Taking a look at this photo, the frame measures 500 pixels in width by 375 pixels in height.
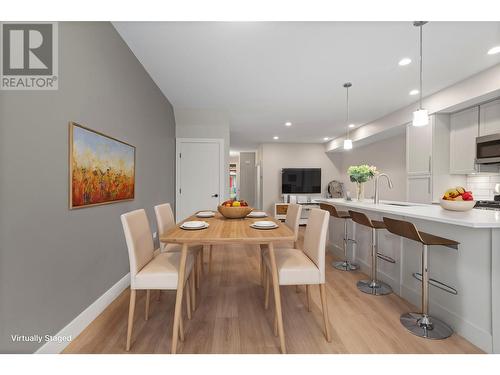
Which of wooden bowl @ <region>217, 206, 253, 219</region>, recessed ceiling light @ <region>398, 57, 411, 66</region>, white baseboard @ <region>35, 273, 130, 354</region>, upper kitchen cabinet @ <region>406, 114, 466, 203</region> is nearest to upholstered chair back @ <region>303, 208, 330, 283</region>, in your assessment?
wooden bowl @ <region>217, 206, 253, 219</region>

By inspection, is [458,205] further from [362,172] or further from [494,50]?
[494,50]

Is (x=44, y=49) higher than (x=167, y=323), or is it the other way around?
(x=44, y=49)

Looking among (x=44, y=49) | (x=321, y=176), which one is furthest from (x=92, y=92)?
(x=321, y=176)

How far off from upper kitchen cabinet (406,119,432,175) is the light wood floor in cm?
244

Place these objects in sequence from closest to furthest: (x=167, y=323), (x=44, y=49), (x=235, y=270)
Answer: (x=44, y=49), (x=167, y=323), (x=235, y=270)

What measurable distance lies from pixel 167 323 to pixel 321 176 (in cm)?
642

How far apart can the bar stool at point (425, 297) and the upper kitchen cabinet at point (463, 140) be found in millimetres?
2298

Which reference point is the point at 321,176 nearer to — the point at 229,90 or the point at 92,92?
the point at 229,90

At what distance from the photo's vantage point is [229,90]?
11.4 feet

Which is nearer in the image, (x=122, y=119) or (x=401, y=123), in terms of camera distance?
(x=122, y=119)

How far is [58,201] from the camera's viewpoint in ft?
5.01

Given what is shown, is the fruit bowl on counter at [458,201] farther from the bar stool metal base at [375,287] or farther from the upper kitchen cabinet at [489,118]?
the upper kitchen cabinet at [489,118]

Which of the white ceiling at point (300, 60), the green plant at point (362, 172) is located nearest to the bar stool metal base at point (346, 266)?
the green plant at point (362, 172)
